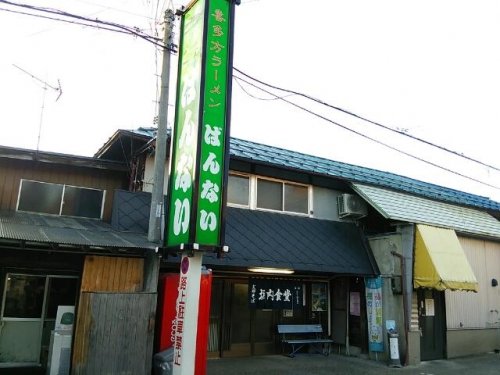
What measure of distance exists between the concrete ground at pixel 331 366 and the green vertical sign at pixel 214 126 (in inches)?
203

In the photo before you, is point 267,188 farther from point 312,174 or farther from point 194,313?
point 194,313

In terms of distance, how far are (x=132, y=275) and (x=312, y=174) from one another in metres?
6.85

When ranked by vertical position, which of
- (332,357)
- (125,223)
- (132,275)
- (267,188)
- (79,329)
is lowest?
(332,357)

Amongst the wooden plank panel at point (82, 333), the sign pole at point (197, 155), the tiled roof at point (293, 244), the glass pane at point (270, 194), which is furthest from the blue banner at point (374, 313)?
the wooden plank panel at point (82, 333)

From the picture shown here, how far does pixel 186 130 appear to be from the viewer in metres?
7.92

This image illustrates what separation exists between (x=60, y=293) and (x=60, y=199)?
2.57m

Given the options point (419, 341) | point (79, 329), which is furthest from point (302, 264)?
point (79, 329)

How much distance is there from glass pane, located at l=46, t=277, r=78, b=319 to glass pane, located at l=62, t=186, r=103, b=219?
1.92 metres

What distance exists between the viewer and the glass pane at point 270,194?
13.9 meters

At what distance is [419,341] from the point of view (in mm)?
12984

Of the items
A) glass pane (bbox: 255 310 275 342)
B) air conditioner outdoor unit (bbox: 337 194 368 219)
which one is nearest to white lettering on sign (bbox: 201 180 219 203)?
glass pane (bbox: 255 310 275 342)

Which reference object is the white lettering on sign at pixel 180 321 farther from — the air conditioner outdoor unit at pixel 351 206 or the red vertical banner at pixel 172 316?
the air conditioner outdoor unit at pixel 351 206

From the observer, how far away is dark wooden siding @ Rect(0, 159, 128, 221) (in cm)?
1170

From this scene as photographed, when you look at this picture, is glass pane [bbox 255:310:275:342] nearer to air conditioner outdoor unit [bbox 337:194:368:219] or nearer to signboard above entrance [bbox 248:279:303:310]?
signboard above entrance [bbox 248:279:303:310]
